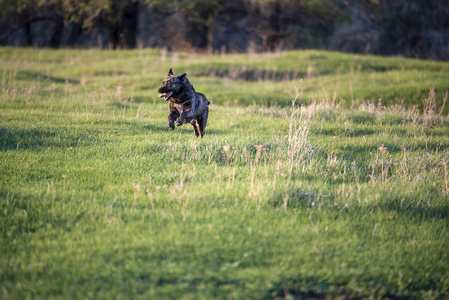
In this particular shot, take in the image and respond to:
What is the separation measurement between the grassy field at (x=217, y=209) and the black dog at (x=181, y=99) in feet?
2.41

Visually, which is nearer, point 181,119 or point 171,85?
point 171,85

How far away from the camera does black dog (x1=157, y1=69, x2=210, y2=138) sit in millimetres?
7594

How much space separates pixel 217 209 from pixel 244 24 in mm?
36877

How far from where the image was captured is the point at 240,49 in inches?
1698

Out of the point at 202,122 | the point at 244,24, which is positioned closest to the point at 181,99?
the point at 202,122

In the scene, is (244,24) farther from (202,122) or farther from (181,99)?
(181,99)

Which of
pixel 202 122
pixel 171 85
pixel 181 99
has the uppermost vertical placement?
pixel 171 85

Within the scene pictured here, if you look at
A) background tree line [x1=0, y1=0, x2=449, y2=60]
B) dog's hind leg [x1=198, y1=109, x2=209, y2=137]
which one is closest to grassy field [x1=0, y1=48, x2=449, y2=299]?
dog's hind leg [x1=198, y1=109, x2=209, y2=137]

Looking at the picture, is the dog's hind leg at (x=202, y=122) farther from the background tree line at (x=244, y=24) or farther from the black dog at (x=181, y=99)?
the background tree line at (x=244, y=24)

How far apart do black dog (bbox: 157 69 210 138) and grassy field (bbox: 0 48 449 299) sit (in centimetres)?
73

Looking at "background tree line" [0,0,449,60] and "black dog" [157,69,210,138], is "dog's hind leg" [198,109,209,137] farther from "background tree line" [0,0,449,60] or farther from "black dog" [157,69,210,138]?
"background tree line" [0,0,449,60]

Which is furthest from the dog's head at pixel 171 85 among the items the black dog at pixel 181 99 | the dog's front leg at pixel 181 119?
the dog's front leg at pixel 181 119

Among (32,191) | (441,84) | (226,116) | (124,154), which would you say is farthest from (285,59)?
(32,191)

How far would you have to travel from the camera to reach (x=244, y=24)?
131 ft
